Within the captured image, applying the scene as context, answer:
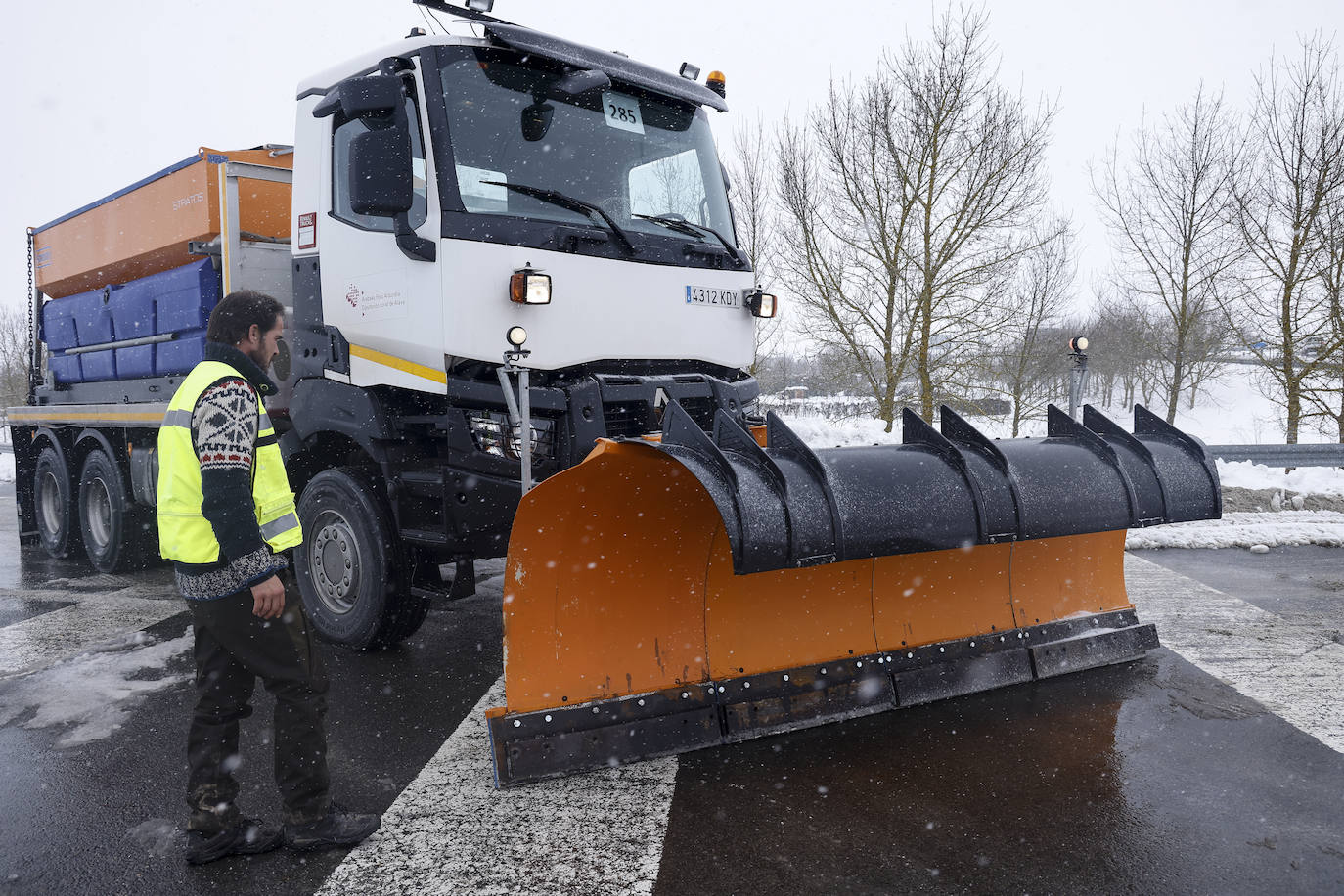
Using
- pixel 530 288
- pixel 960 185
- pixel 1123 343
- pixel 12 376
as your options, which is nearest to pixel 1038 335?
pixel 960 185

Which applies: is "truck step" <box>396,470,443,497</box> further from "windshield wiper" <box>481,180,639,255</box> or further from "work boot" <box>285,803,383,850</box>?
"work boot" <box>285,803,383,850</box>

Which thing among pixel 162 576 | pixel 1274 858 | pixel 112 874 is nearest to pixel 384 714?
pixel 112 874

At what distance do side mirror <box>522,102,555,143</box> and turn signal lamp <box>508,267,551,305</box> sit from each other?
0.77m

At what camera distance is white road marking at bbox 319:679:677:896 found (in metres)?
2.58

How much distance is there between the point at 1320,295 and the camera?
56.3 ft

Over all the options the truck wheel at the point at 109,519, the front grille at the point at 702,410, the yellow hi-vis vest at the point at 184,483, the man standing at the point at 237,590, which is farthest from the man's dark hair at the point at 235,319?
the truck wheel at the point at 109,519

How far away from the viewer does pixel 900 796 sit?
310 centimetres

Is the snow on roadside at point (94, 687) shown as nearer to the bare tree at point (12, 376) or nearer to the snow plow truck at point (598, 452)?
the snow plow truck at point (598, 452)

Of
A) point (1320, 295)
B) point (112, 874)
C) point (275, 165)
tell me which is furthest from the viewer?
point (1320, 295)

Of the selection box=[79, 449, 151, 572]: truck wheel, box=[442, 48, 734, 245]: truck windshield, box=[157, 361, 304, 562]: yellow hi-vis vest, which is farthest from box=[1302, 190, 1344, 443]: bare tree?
box=[157, 361, 304, 562]: yellow hi-vis vest

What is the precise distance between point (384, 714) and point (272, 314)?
198 centimetres

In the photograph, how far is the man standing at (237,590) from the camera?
270cm

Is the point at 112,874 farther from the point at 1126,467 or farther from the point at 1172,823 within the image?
the point at 1126,467

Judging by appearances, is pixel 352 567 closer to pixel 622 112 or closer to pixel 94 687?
pixel 94 687
